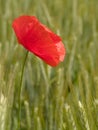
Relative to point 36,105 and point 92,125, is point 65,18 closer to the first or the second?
point 36,105

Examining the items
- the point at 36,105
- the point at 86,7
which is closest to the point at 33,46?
the point at 36,105

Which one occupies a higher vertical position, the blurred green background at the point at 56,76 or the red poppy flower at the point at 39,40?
the red poppy flower at the point at 39,40

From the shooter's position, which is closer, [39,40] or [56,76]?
[39,40]

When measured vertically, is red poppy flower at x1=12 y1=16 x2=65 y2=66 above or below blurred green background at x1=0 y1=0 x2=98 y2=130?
above

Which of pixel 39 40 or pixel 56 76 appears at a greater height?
pixel 39 40
